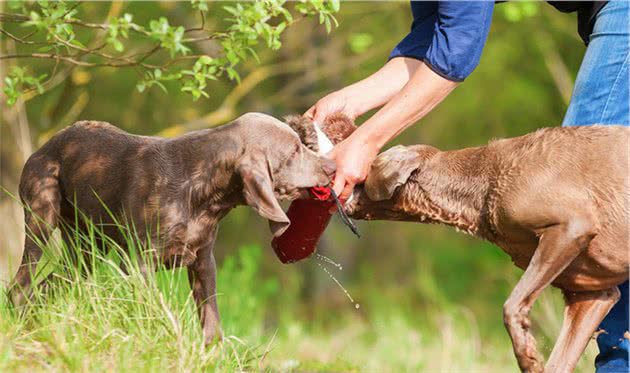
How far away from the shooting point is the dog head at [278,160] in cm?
517

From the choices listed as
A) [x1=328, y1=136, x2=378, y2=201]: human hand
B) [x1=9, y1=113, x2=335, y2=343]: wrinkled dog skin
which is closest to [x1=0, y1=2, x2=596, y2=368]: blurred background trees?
[x1=9, y1=113, x2=335, y2=343]: wrinkled dog skin

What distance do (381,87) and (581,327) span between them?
182 centimetres

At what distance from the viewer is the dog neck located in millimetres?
5293

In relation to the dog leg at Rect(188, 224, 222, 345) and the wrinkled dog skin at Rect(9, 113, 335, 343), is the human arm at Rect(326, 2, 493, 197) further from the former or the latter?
the dog leg at Rect(188, 224, 222, 345)

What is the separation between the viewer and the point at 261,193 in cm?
503

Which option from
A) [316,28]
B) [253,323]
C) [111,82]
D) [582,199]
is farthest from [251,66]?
[582,199]

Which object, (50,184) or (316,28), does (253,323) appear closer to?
(50,184)

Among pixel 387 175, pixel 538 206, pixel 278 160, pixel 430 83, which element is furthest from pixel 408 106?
pixel 538 206

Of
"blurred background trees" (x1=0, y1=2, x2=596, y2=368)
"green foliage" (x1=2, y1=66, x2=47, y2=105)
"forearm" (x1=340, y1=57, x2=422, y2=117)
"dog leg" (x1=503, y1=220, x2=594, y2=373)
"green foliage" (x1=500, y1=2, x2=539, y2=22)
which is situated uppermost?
"green foliage" (x1=2, y1=66, x2=47, y2=105)

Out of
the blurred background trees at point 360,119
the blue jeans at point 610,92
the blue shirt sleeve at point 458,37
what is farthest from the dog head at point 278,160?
the blurred background trees at point 360,119

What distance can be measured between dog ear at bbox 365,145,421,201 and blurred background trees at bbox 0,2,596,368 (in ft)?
18.5

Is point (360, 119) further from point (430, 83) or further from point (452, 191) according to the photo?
point (430, 83)

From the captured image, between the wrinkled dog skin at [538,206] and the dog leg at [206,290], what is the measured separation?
0.88 metres

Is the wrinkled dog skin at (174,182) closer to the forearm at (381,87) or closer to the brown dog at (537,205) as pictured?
the brown dog at (537,205)
